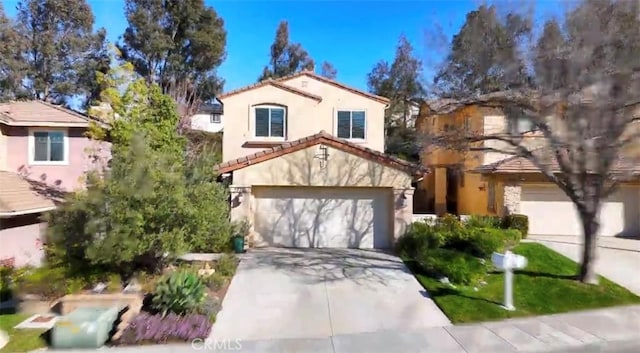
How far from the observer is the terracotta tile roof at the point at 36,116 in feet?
45.6

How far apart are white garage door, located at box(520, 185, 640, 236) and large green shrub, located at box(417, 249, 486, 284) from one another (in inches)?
278

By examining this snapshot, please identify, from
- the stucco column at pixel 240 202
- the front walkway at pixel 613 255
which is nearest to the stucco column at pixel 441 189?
the front walkway at pixel 613 255

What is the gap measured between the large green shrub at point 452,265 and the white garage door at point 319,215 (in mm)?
3019

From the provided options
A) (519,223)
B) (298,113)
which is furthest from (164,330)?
(519,223)

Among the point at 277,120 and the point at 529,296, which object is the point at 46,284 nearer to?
the point at 529,296

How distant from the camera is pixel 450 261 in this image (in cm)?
1072

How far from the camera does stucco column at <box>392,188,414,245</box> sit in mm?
13812

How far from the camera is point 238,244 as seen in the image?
1318 centimetres

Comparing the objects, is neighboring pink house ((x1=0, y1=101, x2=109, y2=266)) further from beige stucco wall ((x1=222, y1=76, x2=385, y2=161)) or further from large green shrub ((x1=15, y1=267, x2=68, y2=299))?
beige stucco wall ((x1=222, y1=76, x2=385, y2=161))

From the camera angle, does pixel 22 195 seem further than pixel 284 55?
No

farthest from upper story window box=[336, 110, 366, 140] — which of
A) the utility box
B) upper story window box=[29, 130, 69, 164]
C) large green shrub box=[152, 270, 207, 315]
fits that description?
the utility box

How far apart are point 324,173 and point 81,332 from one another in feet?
29.7

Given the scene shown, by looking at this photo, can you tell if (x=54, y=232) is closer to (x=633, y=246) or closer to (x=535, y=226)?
(x=535, y=226)

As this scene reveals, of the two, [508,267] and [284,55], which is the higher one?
[284,55]
